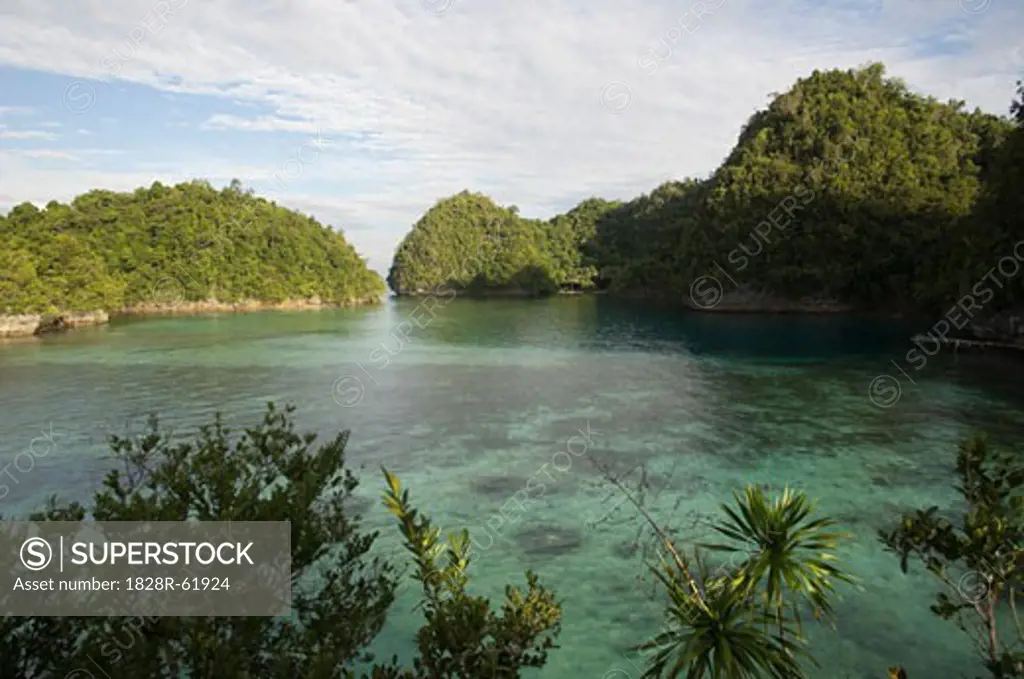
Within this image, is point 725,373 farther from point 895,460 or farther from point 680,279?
point 680,279

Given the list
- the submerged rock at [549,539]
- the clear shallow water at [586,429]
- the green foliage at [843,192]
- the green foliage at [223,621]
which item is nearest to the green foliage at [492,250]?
the green foliage at [843,192]

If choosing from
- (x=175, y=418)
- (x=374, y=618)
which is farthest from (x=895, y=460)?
(x=175, y=418)

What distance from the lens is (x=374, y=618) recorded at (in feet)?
18.6

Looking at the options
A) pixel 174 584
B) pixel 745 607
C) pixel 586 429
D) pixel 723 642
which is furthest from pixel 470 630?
pixel 586 429

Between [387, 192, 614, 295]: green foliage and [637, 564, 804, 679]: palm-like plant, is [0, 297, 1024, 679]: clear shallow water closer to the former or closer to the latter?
[637, 564, 804, 679]: palm-like plant

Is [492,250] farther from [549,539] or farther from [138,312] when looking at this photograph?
[549,539]

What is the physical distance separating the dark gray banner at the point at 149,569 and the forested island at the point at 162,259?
6195cm

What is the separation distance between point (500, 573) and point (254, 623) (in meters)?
7.40

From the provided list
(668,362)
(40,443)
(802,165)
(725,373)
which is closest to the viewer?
(40,443)

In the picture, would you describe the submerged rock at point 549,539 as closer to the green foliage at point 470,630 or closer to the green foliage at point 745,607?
the green foliage at point 745,607

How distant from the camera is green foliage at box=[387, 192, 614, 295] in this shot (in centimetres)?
14988

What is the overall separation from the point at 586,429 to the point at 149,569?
62.0ft

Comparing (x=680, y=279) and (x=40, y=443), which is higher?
(x=680, y=279)

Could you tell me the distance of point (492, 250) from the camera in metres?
166
